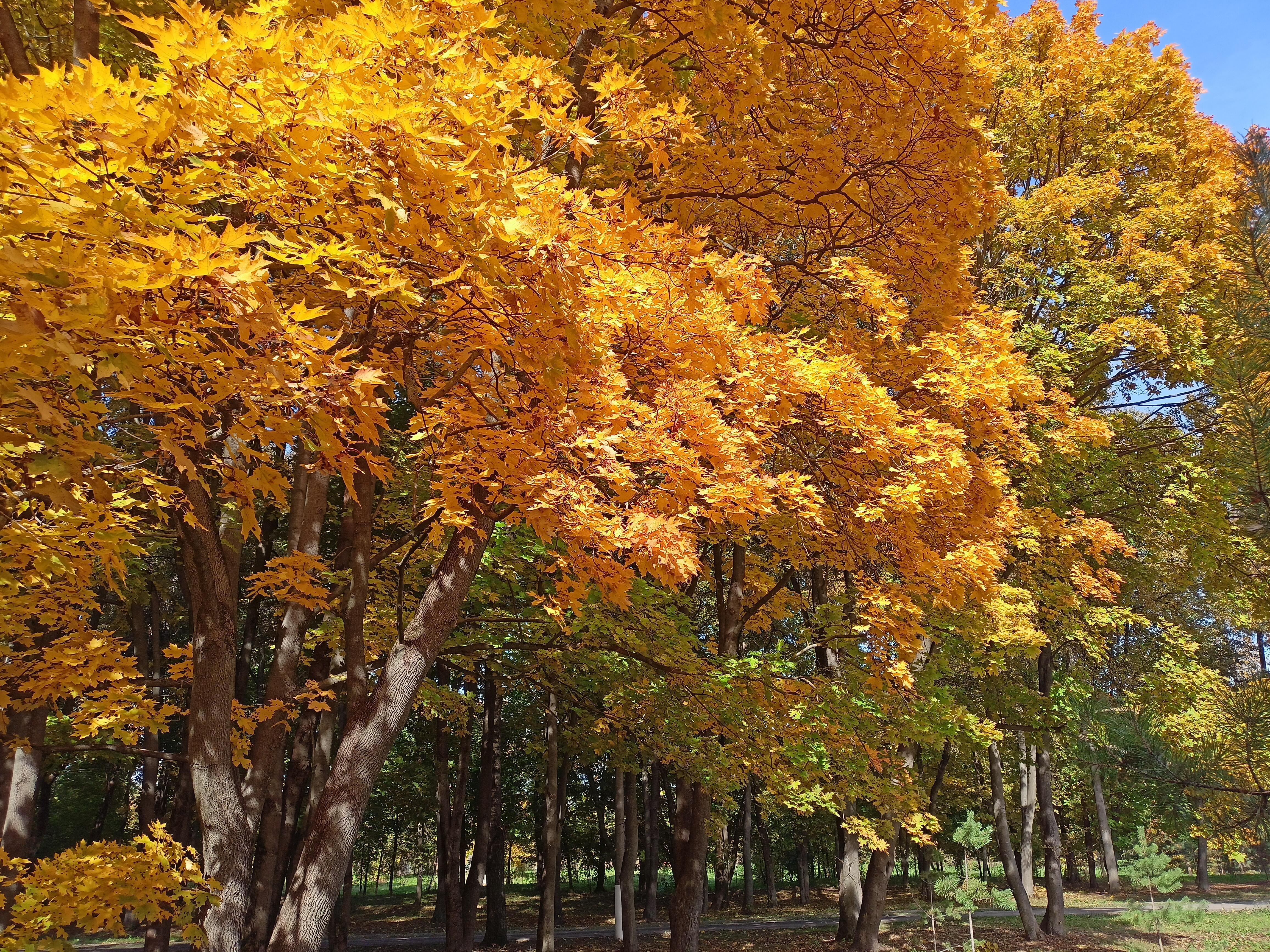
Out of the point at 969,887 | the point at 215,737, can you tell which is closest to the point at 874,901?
the point at 969,887

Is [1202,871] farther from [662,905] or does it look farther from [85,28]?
[85,28]

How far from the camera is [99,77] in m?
2.40

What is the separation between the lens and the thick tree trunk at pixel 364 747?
4.70 metres

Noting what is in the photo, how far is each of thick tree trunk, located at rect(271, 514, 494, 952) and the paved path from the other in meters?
15.9

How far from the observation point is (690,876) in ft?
33.7

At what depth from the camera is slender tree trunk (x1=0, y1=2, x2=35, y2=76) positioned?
184 inches

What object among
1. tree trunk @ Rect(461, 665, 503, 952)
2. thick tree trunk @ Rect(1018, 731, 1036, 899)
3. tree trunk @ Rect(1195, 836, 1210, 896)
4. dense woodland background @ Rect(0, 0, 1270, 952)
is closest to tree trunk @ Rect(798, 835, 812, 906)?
thick tree trunk @ Rect(1018, 731, 1036, 899)

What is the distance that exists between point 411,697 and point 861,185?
592 cm

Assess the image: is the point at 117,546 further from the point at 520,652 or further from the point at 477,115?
the point at 520,652

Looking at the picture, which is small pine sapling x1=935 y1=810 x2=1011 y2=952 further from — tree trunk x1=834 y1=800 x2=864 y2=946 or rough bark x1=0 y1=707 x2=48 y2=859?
rough bark x1=0 y1=707 x2=48 y2=859

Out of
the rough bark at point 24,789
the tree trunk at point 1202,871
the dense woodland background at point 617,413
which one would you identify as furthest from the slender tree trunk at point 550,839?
the tree trunk at point 1202,871

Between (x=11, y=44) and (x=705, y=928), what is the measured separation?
2276 cm

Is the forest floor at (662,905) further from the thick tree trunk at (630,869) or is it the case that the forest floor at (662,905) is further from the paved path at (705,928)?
the thick tree trunk at (630,869)

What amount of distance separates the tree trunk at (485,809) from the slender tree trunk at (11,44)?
11.9m
